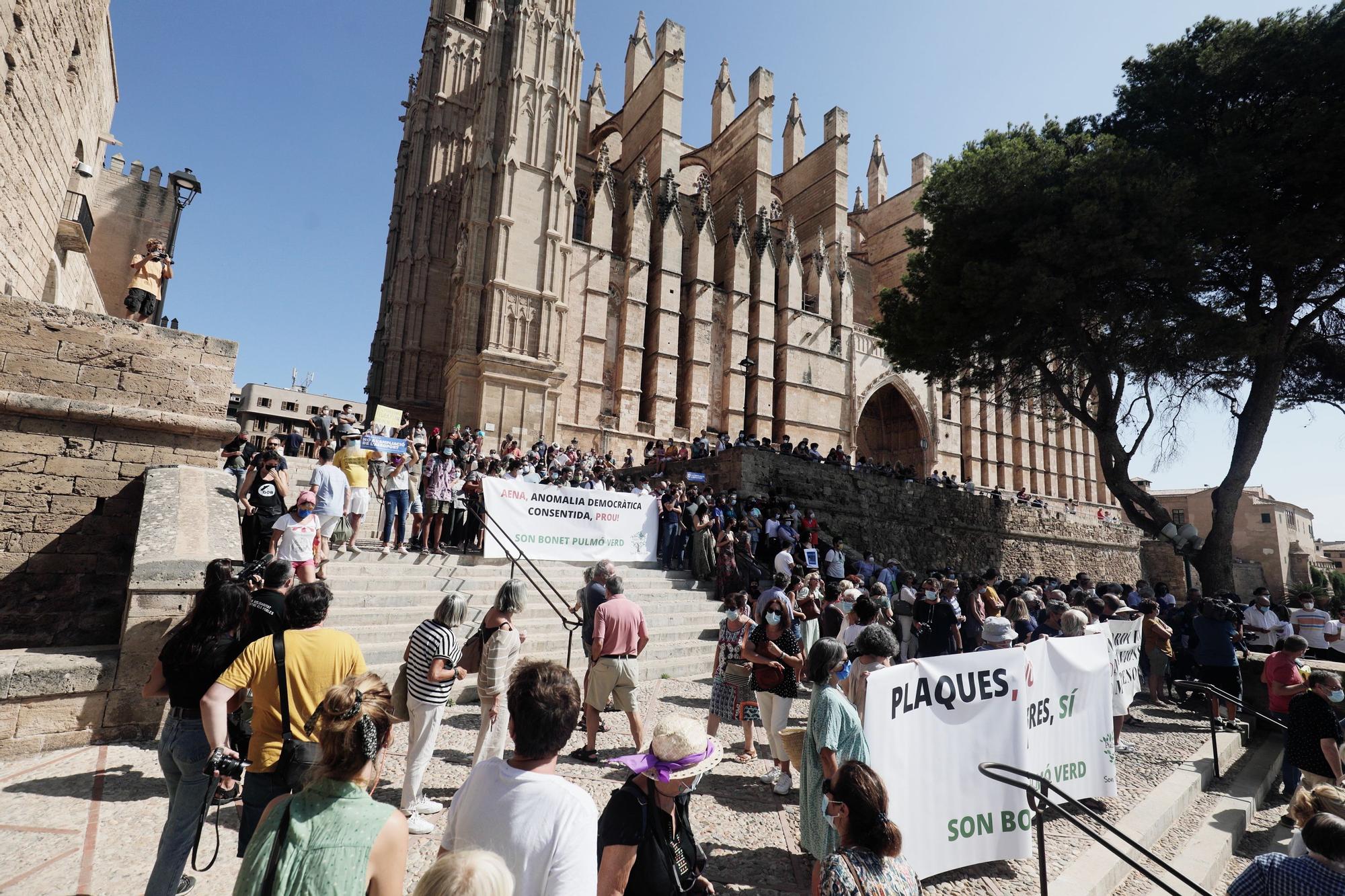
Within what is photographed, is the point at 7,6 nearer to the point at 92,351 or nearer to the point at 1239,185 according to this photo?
the point at 92,351

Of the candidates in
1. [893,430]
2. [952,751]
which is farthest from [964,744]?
[893,430]

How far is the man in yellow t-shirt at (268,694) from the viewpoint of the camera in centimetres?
254

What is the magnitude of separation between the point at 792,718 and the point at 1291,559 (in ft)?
178

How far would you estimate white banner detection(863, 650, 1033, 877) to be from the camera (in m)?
3.38

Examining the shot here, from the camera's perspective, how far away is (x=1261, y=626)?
9.52 meters

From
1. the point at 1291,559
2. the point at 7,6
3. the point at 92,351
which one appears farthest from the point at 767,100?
the point at 1291,559

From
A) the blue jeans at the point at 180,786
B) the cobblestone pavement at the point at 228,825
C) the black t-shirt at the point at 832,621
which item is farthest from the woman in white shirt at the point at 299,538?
the black t-shirt at the point at 832,621

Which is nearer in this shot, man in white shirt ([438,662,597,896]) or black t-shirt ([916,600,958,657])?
man in white shirt ([438,662,597,896])

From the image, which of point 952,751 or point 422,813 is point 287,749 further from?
point 952,751

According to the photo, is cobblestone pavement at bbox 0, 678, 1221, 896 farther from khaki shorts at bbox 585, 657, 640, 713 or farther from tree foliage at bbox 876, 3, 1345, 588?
tree foliage at bbox 876, 3, 1345, 588

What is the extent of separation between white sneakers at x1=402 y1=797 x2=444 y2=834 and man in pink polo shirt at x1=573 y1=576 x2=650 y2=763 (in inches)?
47.3

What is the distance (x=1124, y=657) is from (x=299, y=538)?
7899 mm

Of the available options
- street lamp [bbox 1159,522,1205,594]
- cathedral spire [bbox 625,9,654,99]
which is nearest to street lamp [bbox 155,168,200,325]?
street lamp [bbox 1159,522,1205,594]

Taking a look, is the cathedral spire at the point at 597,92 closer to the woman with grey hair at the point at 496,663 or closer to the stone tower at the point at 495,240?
the stone tower at the point at 495,240
